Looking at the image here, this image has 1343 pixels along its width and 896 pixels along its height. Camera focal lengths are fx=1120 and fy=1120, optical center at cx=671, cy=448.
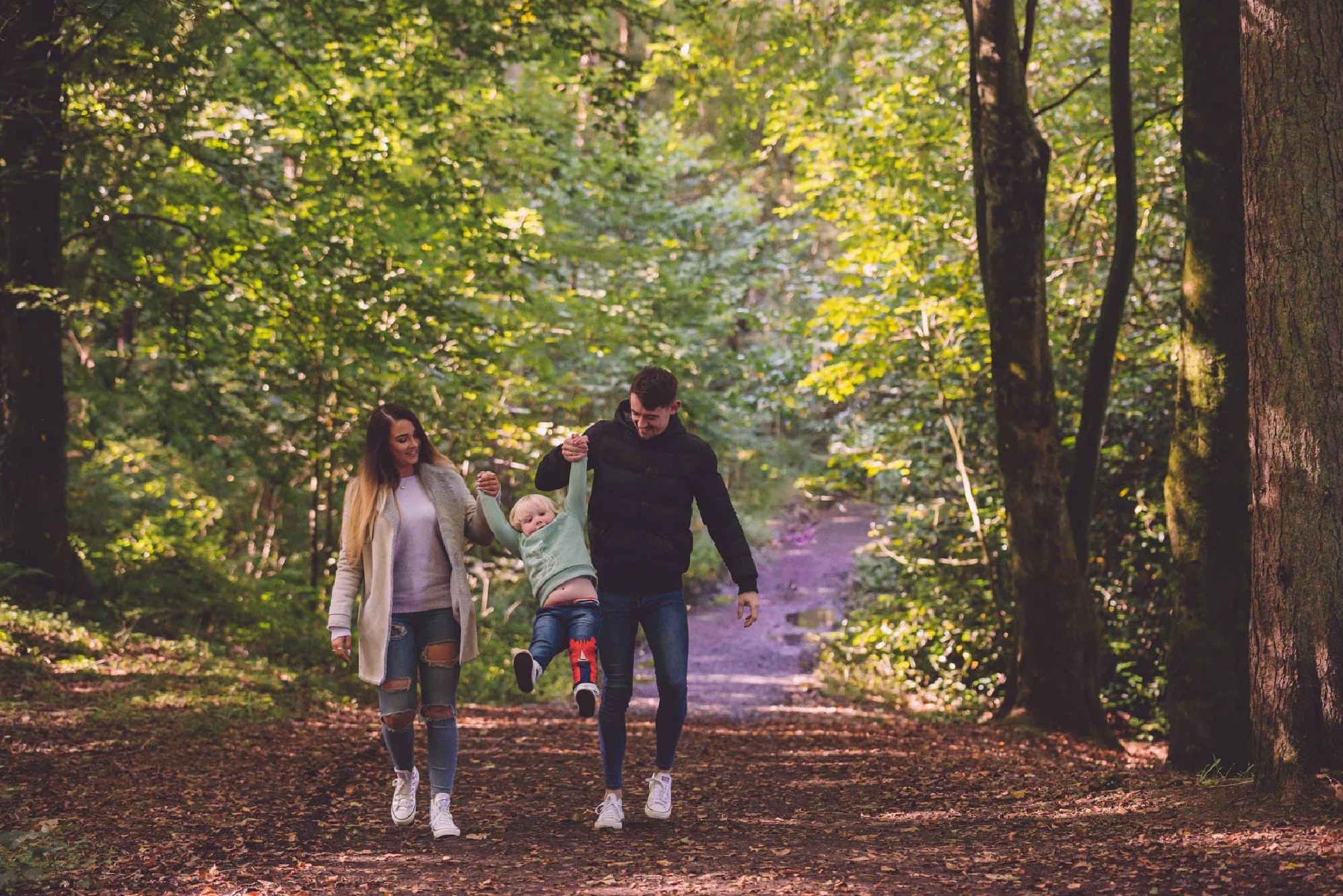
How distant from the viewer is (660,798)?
5691mm

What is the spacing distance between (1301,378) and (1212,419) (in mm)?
2049

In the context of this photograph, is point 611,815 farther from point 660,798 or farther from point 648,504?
point 648,504

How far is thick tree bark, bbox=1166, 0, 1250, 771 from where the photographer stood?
670 centimetres

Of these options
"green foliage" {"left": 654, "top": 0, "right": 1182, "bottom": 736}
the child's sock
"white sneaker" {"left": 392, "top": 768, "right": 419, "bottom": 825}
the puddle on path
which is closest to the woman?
"white sneaker" {"left": 392, "top": 768, "right": 419, "bottom": 825}

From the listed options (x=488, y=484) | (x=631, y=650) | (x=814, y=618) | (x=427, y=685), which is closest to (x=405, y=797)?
(x=427, y=685)

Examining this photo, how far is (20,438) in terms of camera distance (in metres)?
10.0

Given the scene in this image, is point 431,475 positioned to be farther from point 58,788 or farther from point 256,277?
point 256,277

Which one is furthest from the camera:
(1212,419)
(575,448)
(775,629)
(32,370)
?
(775,629)

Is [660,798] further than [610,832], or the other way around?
[660,798]

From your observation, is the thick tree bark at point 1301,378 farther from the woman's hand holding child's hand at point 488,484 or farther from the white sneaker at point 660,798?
the woman's hand holding child's hand at point 488,484

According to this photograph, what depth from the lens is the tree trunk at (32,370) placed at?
981 cm

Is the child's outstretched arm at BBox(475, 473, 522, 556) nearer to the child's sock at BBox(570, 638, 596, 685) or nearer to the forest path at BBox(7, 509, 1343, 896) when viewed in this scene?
the child's sock at BBox(570, 638, 596, 685)

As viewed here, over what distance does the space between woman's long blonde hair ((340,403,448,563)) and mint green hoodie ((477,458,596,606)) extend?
48 centimetres

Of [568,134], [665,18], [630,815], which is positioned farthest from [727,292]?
[630,815]
